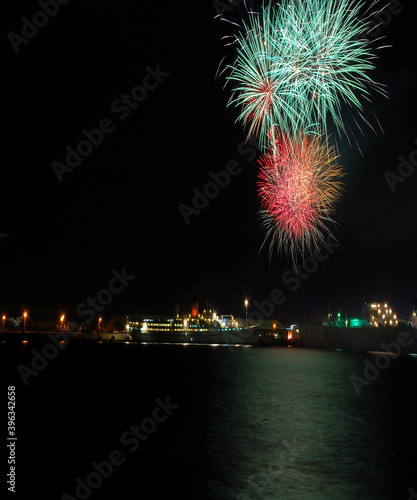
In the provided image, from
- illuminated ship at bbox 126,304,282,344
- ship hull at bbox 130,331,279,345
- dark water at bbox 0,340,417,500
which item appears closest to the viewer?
dark water at bbox 0,340,417,500

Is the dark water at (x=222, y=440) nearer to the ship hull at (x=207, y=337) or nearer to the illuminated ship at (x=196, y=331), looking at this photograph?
the ship hull at (x=207, y=337)

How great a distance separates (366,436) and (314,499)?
6611mm

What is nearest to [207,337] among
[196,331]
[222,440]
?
[196,331]

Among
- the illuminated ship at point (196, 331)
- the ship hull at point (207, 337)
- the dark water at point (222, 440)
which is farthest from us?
the illuminated ship at point (196, 331)

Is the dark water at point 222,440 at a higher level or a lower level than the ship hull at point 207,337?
higher

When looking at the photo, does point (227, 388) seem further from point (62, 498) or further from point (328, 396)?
point (62, 498)

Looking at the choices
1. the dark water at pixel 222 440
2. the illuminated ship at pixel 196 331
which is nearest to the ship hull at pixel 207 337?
the illuminated ship at pixel 196 331

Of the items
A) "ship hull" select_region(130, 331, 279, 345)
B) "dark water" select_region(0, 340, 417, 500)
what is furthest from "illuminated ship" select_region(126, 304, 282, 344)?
"dark water" select_region(0, 340, 417, 500)

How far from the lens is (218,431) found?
14.7m

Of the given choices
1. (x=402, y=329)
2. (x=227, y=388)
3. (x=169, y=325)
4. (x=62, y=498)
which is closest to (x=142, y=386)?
(x=227, y=388)

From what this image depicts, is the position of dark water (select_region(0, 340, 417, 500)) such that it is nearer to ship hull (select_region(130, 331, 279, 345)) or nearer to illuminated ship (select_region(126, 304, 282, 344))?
ship hull (select_region(130, 331, 279, 345))

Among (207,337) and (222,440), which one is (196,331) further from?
(222,440)

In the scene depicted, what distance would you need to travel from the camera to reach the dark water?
9273 mm

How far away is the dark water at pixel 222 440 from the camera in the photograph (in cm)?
927
